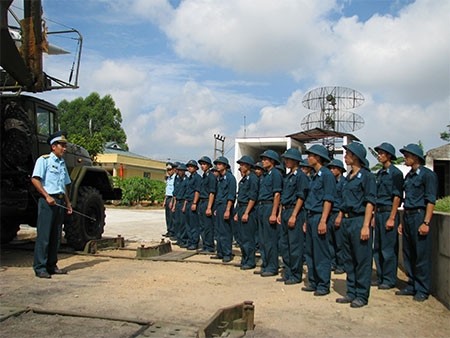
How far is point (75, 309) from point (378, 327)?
283 centimetres

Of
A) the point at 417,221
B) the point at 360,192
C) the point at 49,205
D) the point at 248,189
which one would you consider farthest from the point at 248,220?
the point at 49,205

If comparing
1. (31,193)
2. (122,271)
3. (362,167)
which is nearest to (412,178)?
(362,167)

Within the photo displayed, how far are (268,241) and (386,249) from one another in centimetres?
161

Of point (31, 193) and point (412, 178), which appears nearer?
point (412, 178)

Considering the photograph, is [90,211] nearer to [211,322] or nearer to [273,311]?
[273,311]

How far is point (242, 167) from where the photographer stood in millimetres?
7973

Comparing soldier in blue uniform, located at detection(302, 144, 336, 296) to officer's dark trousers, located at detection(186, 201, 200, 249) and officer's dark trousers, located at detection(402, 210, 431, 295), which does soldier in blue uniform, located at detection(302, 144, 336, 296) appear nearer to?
officer's dark trousers, located at detection(402, 210, 431, 295)

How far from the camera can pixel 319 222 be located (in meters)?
5.91

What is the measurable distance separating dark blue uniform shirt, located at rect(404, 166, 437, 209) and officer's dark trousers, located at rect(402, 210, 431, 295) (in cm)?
12

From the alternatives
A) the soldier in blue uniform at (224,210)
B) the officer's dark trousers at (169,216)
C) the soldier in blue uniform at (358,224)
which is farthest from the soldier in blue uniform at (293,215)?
the officer's dark trousers at (169,216)

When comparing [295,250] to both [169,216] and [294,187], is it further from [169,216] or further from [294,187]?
[169,216]

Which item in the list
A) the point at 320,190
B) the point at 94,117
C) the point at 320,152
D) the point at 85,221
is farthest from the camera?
the point at 94,117

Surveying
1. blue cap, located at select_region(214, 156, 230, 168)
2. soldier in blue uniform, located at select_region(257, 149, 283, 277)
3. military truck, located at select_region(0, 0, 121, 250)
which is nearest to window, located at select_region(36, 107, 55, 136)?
military truck, located at select_region(0, 0, 121, 250)

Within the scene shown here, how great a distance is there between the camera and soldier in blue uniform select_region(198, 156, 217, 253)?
8891mm
